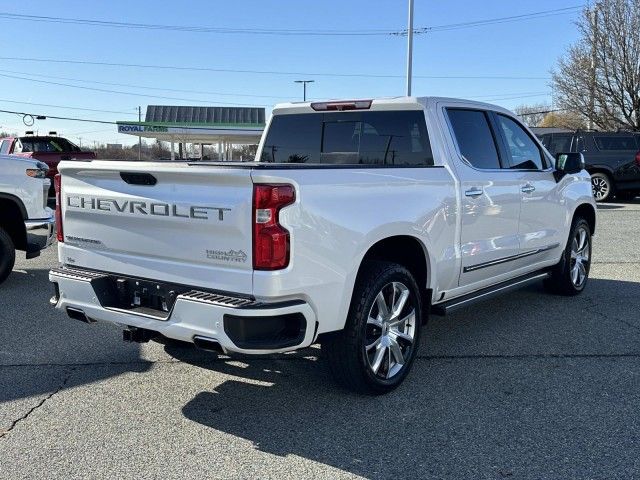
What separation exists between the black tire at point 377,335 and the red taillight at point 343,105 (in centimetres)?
159

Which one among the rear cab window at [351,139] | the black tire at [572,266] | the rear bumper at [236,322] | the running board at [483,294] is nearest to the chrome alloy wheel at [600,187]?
the black tire at [572,266]

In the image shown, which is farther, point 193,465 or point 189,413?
point 189,413

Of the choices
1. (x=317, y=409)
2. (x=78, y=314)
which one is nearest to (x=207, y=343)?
(x=317, y=409)

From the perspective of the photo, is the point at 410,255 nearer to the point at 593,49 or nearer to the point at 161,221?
the point at 161,221

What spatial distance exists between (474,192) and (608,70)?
28.4m

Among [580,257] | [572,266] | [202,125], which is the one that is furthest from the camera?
[202,125]

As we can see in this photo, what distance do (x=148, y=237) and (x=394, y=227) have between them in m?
1.52

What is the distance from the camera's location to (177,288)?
3.45m

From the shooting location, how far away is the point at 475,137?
504cm

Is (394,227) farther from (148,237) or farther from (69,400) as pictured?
(69,400)

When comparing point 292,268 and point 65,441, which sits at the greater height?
point 292,268

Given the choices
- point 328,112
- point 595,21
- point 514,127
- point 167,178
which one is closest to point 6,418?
point 167,178

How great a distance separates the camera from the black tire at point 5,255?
6961 mm

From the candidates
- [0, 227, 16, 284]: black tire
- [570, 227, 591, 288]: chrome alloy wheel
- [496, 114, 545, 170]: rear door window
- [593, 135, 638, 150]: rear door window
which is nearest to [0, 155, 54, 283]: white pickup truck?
[0, 227, 16, 284]: black tire
